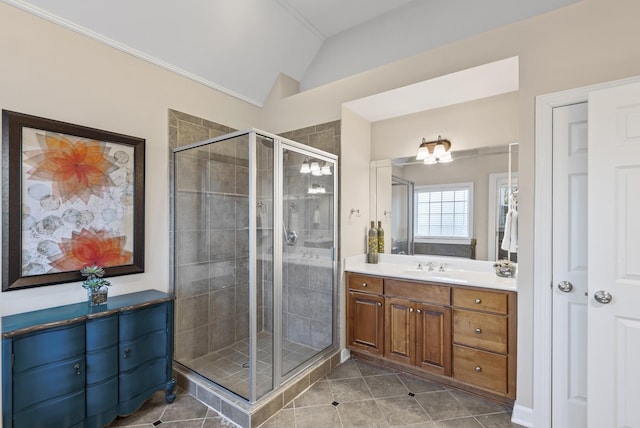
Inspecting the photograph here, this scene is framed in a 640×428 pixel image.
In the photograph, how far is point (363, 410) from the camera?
2.10 m

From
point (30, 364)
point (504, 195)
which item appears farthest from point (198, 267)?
point (504, 195)

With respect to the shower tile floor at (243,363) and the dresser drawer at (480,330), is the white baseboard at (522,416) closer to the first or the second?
the dresser drawer at (480,330)

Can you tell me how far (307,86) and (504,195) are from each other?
7.38 feet

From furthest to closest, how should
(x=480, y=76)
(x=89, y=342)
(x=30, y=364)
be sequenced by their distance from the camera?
1. (x=480, y=76)
2. (x=89, y=342)
3. (x=30, y=364)

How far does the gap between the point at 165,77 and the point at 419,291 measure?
2.78 meters

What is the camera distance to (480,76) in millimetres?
2252

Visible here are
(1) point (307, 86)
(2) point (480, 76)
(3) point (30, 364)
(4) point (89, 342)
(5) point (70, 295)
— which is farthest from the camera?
(1) point (307, 86)

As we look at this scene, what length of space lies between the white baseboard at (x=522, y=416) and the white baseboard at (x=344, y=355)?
4.41ft

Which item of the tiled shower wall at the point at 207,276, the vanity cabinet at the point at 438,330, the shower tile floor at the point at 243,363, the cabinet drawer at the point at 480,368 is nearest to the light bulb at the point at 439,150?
the vanity cabinet at the point at 438,330

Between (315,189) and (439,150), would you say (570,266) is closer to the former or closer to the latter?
(439,150)

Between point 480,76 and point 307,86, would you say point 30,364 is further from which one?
point 480,76

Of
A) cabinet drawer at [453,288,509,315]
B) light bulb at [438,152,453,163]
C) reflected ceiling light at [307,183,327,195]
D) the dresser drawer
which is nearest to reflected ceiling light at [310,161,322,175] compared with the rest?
reflected ceiling light at [307,183,327,195]

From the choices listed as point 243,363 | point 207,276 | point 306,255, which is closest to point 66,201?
point 207,276

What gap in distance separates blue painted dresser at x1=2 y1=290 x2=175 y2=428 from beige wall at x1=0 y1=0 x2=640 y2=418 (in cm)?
39
